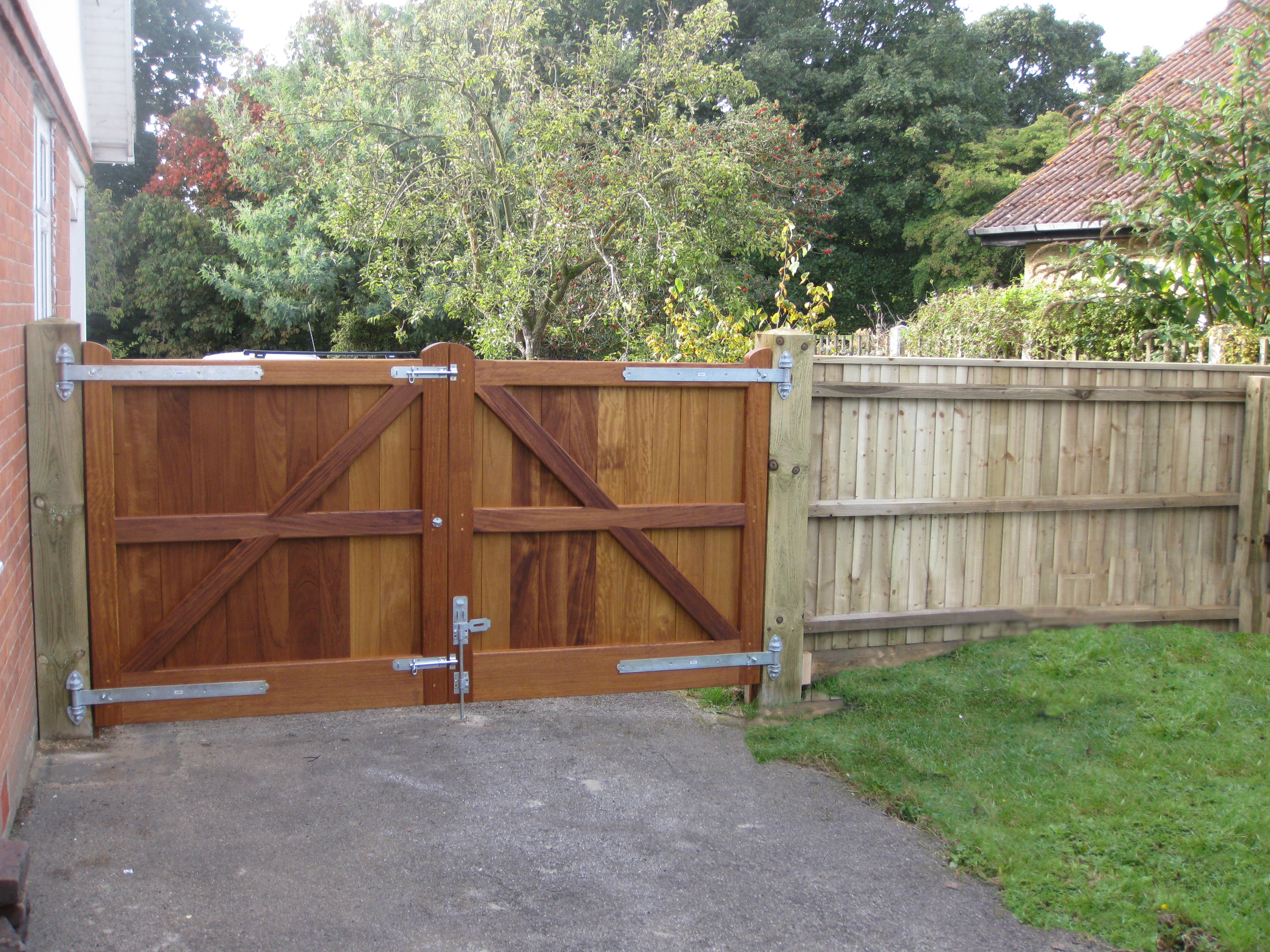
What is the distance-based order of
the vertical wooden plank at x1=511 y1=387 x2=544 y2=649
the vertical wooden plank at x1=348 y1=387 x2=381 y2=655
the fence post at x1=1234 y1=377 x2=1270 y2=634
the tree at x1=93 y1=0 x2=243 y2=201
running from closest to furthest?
the vertical wooden plank at x1=348 y1=387 x2=381 y2=655, the vertical wooden plank at x1=511 y1=387 x2=544 y2=649, the fence post at x1=1234 y1=377 x2=1270 y2=634, the tree at x1=93 y1=0 x2=243 y2=201

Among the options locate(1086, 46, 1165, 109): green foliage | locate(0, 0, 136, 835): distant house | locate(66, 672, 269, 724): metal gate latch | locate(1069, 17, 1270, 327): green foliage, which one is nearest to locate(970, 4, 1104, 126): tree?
locate(1086, 46, 1165, 109): green foliage

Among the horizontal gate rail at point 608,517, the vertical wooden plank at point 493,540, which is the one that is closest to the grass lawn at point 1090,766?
the horizontal gate rail at point 608,517

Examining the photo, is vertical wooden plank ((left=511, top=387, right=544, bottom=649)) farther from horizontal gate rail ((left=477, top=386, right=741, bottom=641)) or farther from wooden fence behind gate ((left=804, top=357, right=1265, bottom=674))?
wooden fence behind gate ((left=804, top=357, right=1265, bottom=674))

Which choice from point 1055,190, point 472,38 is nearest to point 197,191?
point 472,38

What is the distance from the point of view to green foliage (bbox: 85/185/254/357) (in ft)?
74.4

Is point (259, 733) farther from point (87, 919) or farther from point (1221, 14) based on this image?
point (1221, 14)

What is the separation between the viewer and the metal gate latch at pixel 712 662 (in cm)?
529

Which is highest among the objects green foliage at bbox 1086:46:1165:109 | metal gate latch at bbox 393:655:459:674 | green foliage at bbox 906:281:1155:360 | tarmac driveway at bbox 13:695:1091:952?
green foliage at bbox 1086:46:1165:109

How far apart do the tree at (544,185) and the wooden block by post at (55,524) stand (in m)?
7.34

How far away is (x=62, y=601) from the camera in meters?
4.55

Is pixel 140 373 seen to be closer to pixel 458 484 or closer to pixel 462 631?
pixel 458 484

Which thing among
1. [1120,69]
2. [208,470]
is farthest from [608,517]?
[1120,69]

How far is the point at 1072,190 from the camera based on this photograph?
49.9ft

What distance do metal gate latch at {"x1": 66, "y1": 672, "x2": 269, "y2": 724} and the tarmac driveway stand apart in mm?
200
